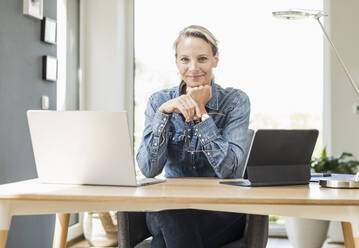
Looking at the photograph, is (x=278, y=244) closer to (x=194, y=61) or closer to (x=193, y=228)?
(x=194, y=61)

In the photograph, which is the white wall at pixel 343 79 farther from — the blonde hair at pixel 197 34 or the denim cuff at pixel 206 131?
the denim cuff at pixel 206 131

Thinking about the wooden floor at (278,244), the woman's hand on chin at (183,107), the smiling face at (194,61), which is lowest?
the wooden floor at (278,244)

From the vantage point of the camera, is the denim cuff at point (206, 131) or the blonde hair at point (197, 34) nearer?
the denim cuff at point (206, 131)

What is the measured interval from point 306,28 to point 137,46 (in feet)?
4.70

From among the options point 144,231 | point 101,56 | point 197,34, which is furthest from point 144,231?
point 101,56

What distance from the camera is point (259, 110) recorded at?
4.89 metres

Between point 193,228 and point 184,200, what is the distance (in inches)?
15.5

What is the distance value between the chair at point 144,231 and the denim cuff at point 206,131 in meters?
0.33

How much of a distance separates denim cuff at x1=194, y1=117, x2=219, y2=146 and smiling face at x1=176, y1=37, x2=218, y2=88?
0.32 metres

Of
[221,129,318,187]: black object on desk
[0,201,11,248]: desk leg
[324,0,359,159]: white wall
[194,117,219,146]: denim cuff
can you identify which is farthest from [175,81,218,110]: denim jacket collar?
[324,0,359,159]: white wall

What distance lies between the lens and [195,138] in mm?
2430

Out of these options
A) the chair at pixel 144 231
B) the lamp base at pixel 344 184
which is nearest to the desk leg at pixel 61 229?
the chair at pixel 144 231

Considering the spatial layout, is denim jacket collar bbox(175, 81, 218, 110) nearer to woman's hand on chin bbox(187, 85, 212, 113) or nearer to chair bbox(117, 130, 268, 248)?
woman's hand on chin bbox(187, 85, 212, 113)

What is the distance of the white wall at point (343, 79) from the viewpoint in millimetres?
4727
